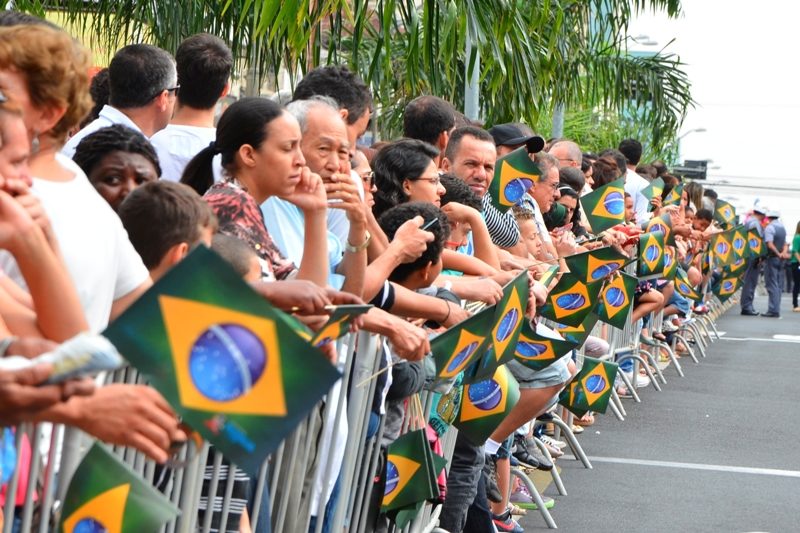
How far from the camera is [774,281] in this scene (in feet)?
86.2

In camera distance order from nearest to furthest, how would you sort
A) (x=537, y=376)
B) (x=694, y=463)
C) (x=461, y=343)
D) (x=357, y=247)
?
(x=357, y=247), (x=461, y=343), (x=537, y=376), (x=694, y=463)

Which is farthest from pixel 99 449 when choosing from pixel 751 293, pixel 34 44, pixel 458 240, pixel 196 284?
pixel 751 293

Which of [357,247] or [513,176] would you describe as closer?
[357,247]

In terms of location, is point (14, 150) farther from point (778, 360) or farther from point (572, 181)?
point (778, 360)

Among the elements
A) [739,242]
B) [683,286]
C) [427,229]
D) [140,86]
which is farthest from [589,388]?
[739,242]

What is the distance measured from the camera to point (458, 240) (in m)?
6.55

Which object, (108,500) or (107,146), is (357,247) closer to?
(107,146)

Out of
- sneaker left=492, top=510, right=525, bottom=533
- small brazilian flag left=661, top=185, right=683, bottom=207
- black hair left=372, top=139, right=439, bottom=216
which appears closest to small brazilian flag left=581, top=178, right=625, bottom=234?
sneaker left=492, top=510, right=525, bottom=533

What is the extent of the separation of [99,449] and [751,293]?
24.3 meters

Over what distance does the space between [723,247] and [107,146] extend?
14.7m

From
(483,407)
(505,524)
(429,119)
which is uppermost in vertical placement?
(429,119)

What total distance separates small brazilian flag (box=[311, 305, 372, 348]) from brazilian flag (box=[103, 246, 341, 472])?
2.25ft

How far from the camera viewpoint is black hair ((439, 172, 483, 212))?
6617 mm

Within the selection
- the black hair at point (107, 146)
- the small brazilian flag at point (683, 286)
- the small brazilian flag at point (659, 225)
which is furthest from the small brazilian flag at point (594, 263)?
the small brazilian flag at point (683, 286)
